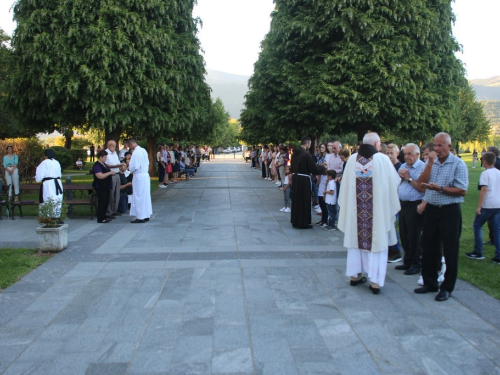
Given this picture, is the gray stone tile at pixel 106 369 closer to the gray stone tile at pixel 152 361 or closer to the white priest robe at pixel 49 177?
the gray stone tile at pixel 152 361

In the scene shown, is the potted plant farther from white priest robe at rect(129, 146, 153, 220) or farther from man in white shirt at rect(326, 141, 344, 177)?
man in white shirt at rect(326, 141, 344, 177)

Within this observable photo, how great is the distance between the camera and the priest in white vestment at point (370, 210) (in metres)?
5.91

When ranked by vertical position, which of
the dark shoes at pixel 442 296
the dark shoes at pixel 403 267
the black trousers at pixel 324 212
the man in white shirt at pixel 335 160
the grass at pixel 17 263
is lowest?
the dark shoes at pixel 403 267

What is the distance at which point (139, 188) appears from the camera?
11.6m

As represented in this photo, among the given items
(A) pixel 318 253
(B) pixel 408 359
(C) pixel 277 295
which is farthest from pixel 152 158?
(B) pixel 408 359

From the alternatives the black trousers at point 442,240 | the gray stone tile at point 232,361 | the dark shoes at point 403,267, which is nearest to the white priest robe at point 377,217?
the black trousers at point 442,240

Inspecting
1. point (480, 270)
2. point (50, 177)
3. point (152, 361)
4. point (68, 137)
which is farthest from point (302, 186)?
point (68, 137)

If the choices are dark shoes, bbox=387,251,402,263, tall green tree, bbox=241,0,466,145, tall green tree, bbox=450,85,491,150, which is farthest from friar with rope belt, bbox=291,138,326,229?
tall green tree, bbox=450,85,491,150

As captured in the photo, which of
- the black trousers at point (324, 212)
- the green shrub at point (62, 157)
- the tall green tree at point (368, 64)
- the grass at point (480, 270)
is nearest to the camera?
the grass at point (480, 270)

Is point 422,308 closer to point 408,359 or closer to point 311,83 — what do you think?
point 408,359

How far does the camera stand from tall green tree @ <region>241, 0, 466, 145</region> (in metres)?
16.1

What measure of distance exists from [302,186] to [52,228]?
17.3 feet

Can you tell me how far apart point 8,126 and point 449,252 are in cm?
3034

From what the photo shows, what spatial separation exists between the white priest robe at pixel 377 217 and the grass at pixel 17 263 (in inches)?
181
